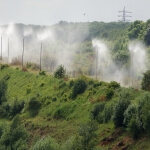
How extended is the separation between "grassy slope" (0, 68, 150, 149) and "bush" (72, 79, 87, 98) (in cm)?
117

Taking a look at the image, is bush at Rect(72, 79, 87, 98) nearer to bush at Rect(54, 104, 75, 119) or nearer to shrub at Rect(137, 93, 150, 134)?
bush at Rect(54, 104, 75, 119)

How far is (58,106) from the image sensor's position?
2926 inches

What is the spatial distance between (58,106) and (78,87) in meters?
4.99

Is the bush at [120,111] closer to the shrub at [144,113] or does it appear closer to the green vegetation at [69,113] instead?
the green vegetation at [69,113]

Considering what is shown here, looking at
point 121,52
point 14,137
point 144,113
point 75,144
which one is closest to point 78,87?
point 14,137

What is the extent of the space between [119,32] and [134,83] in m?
107

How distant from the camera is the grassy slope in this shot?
2398 inches

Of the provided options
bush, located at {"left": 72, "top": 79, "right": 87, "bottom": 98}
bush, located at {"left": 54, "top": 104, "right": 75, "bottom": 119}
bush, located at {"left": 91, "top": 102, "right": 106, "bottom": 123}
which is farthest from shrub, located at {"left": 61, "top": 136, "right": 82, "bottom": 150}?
bush, located at {"left": 72, "top": 79, "right": 87, "bottom": 98}

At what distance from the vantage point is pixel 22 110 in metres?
79.2

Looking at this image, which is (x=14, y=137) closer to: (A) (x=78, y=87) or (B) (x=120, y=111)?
(B) (x=120, y=111)

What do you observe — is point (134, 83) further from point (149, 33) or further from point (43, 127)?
point (149, 33)

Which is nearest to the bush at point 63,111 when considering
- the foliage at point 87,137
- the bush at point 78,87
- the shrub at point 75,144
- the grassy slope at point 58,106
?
the grassy slope at point 58,106

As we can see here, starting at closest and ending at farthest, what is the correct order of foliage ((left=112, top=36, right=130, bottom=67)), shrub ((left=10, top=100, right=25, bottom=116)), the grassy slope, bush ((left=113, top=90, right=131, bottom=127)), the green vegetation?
the green vegetation → bush ((left=113, top=90, right=131, bottom=127)) → the grassy slope → shrub ((left=10, top=100, right=25, bottom=116)) → foliage ((left=112, top=36, right=130, bottom=67))

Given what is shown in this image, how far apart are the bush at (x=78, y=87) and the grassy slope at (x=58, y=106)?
1175 mm
